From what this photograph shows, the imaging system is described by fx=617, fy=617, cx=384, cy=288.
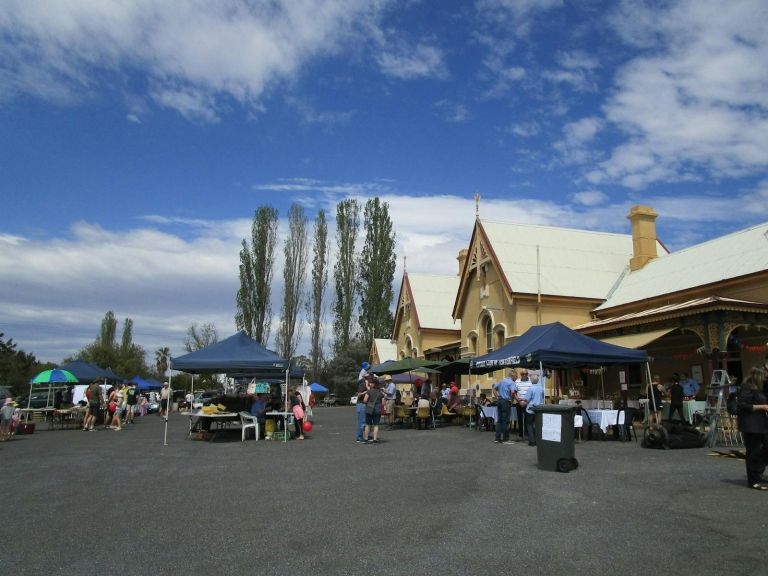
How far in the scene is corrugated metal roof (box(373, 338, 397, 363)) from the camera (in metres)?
A: 46.9

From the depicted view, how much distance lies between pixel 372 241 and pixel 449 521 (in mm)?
43693

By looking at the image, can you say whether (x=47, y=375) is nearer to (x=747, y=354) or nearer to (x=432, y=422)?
(x=432, y=422)

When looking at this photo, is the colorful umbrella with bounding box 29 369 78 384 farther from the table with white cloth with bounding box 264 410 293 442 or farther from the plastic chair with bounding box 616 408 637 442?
the plastic chair with bounding box 616 408 637 442

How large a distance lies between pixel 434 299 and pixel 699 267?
22759 mm

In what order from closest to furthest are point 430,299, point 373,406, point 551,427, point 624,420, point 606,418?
point 551,427 < point 624,420 < point 606,418 < point 373,406 < point 430,299

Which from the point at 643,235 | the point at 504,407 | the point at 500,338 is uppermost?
the point at 643,235

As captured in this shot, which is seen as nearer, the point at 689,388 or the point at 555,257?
the point at 689,388

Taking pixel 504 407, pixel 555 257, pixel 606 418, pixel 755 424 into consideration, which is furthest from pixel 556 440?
pixel 555 257

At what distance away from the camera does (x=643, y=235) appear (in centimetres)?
2831

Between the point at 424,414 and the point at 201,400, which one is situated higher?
the point at 201,400

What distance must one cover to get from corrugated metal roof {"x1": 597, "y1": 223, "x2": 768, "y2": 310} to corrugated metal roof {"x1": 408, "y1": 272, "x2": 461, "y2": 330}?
1574 cm

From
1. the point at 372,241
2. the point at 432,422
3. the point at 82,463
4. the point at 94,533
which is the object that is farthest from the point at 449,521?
the point at 372,241

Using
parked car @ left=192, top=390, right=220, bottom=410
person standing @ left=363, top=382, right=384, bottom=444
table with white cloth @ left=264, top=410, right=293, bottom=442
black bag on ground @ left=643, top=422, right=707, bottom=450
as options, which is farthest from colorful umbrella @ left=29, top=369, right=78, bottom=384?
black bag on ground @ left=643, top=422, right=707, bottom=450

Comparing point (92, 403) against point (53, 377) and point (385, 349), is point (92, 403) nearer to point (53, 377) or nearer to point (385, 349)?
point (53, 377)
